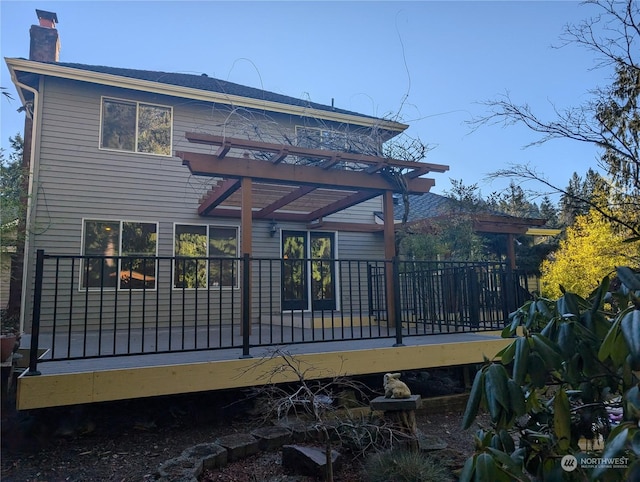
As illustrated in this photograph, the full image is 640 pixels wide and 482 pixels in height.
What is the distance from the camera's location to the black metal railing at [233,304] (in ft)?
13.3

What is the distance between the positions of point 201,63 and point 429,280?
25.1 ft

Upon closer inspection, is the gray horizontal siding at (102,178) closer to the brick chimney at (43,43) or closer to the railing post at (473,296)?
the brick chimney at (43,43)

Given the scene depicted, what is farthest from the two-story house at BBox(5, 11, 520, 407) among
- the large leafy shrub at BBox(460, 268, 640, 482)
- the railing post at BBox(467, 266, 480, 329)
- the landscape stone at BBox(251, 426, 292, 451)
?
the large leafy shrub at BBox(460, 268, 640, 482)

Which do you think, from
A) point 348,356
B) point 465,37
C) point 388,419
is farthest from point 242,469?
point 465,37

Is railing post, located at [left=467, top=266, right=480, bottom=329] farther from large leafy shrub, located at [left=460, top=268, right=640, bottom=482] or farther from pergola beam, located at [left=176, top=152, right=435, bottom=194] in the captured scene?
large leafy shrub, located at [left=460, top=268, right=640, bottom=482]

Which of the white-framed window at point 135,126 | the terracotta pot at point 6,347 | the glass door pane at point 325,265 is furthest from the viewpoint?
the glass door pane at point 325,265

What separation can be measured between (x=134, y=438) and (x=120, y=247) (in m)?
5.20

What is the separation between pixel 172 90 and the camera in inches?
342

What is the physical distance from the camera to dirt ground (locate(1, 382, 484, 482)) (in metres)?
3.05

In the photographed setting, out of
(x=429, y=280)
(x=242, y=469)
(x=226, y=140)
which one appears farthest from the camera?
(x=429, y=280)

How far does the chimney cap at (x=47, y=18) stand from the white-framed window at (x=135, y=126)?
305 cm

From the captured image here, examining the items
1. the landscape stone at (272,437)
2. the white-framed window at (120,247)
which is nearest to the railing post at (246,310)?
the landscape stone at (272,437)

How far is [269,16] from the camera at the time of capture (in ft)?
25.6

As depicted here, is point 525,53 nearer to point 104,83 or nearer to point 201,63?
point 201,63
